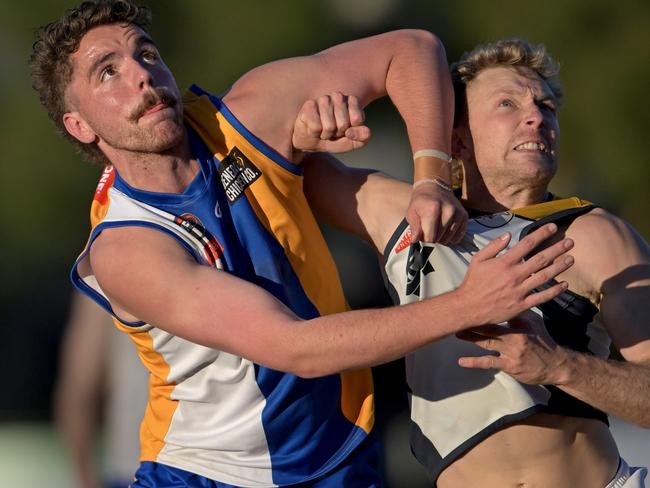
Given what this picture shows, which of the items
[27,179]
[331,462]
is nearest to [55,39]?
[331,462]

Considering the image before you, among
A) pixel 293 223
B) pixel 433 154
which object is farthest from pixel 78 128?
pixel 433 154

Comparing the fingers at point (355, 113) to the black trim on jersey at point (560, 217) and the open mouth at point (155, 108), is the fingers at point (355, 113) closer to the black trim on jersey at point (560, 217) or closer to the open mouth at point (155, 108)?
the open mouth at point (155, 108)

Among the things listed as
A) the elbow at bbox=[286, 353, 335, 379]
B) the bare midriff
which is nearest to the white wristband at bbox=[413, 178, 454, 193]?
the elbow at bbox=[286, 353, 335, 379]

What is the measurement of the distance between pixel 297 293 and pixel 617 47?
5.99 metres

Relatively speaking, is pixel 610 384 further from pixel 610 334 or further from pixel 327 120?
pixel 327 120

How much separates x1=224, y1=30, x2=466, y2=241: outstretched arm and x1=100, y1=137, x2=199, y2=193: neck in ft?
0.87

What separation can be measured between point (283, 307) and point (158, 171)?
2.19 feet

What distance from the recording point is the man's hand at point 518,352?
11.2 ft

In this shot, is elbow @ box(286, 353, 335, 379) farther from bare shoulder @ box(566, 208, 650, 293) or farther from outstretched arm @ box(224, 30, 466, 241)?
bare shoulder @ box(566, 208, 650, 293)

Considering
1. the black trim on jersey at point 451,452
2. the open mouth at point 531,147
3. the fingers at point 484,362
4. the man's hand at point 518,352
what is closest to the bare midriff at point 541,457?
the black trim on jersey at point 451,452

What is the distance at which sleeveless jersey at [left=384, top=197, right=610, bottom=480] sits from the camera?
12.8ft

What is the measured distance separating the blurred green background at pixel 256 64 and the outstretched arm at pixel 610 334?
3.29m

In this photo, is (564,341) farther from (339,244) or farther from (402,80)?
(339,244)

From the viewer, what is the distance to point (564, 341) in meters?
3.90
